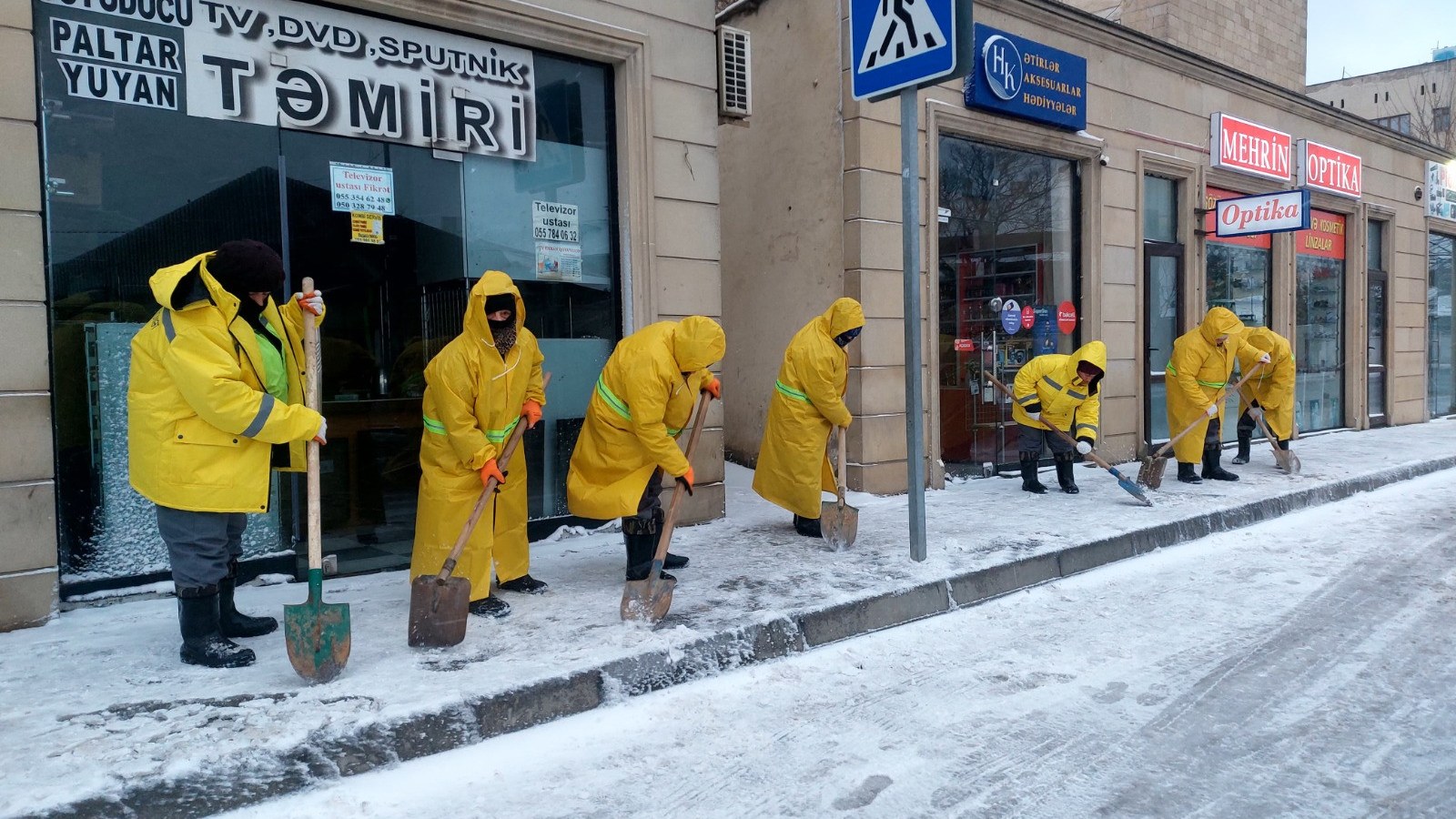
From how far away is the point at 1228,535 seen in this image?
7082mm

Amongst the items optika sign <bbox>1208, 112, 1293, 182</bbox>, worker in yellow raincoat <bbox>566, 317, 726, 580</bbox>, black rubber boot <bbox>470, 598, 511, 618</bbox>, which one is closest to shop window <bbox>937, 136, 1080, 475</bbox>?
optika sign <bbox>1208, 112, 1293, 182</bbox>

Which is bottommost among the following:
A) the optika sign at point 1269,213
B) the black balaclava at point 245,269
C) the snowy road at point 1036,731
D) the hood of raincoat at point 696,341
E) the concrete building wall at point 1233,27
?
the snowy road at point 1036,731

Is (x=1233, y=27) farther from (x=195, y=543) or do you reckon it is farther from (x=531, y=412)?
(x=195, y=543)

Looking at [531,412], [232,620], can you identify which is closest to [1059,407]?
[531,412]

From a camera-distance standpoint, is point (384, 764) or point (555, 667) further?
point (555, 667)

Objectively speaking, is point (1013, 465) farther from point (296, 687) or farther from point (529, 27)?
point (296, 687)

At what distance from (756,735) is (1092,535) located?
376 centimetres

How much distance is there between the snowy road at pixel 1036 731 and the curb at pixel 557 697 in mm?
66

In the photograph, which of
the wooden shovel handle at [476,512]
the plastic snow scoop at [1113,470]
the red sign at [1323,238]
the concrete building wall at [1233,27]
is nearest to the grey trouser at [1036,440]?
the plastic snow scoop at [1113,470]

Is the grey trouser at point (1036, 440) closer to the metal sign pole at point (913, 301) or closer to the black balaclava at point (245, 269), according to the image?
the metal sign pole at point (913, 301)

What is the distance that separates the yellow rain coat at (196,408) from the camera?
11.8ft

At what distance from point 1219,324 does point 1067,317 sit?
5.23 feet

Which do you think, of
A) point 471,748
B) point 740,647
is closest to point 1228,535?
point 740,647

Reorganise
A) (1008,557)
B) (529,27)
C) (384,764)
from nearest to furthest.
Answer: (384,764), (1008,557), (529,27)
